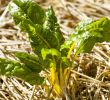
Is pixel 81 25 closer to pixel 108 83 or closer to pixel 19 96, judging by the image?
pixel 108 83

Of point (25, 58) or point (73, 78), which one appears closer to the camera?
point (25, 58)

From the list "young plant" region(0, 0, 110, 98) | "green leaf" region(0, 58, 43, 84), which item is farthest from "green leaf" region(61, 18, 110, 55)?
"green leaf" region(0, 58, 43, 84)

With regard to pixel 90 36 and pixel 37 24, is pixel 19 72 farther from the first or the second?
pixel 90 36

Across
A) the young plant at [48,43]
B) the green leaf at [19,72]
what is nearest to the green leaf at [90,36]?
the young plant at [48,43]

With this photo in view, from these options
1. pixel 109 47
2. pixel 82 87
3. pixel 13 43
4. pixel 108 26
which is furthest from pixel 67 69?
pixel 13 43

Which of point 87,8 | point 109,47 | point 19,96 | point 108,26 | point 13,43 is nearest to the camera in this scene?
point 108,26

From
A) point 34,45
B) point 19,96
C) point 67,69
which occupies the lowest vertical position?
point 19,96

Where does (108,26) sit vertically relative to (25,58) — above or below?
above

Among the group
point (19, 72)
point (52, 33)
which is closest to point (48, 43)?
point (52, 33)

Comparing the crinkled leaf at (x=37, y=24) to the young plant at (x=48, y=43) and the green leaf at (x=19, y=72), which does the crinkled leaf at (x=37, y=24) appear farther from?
the green leaf at (x=19, y=72)

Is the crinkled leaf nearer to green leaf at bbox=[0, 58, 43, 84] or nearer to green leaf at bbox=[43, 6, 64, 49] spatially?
green leaf at bbox=[43, 6, 64, 49]
